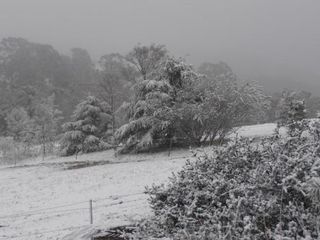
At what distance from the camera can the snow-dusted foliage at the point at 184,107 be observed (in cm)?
2153

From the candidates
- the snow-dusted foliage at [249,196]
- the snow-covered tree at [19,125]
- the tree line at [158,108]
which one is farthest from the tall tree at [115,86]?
the snow-dusted foliage at [249,196]

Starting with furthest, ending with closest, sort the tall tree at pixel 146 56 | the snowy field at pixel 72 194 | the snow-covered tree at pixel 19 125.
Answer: the snow-covered tree at pixel 19 125
the tall tree at pixel 146 56
the snowy field at pixel 72 194

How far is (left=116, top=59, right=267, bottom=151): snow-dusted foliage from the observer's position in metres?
21.5

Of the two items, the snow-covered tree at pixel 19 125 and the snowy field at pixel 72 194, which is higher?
the snow-covered tree at pixel 19 125

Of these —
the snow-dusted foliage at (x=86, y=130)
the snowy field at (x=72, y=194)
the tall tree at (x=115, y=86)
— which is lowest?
the snowy field at (x=72, y=194)

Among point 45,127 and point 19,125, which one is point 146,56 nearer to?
point 45,127

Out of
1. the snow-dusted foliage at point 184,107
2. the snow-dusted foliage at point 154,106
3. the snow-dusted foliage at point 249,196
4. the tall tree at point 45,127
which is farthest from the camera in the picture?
the tall tree at point 45,127

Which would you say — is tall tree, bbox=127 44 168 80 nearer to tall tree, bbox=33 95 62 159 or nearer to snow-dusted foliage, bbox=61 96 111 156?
snow-dusted foliage, bbox=61 96 111 156

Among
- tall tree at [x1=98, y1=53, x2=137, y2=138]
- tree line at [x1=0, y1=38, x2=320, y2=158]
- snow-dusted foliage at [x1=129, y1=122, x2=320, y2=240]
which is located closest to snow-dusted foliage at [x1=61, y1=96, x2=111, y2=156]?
tree line at [x1=0, y1=38, x2=320, y2=158]

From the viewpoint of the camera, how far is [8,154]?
3409 cm

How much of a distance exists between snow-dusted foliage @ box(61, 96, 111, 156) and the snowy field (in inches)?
191

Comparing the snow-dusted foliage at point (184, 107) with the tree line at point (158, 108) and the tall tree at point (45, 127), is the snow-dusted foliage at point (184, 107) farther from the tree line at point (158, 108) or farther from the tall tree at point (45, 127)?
the tall tree at point (45, 127)

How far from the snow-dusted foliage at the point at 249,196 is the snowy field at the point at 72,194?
1.76m

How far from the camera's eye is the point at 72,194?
606 inches
